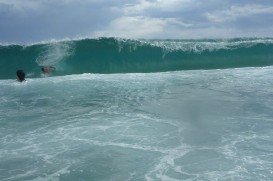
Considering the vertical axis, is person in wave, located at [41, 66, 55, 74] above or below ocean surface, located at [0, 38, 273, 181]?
above

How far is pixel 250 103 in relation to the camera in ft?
41.1

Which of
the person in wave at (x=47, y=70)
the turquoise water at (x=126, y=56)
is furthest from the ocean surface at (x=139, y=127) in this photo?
the turquoise water at (x=126, y=56)

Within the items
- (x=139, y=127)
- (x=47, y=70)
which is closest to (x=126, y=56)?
(x=47, y=70)

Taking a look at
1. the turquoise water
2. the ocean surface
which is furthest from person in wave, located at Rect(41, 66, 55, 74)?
the turquoise water

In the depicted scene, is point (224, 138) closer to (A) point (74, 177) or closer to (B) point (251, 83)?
(A) point (74, 177)

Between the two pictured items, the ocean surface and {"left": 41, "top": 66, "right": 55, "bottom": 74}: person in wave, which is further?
{"left": 41, "top": 66, "right": 55, "bottom": 74}: person in wave

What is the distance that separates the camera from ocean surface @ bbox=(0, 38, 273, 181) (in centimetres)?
753

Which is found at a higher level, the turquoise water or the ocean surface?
the turquoise water

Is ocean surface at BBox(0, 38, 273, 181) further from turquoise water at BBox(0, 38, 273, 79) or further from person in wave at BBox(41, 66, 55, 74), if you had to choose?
turquoise water at BBox(0, 38, 273, 79)

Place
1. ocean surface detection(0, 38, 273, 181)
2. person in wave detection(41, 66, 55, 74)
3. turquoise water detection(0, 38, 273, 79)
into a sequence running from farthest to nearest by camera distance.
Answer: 1. turquoise water detection(0, 38, 273, 79)
2. person in wave detection(41, 66, 55, 74)
3. ocean surface detection(0, 38, 273, 181)

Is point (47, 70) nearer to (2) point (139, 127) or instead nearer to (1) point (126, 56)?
(1) point (126, 56)

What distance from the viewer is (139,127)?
33.5 feet

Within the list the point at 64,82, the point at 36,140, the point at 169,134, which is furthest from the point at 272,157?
the point at 64,82

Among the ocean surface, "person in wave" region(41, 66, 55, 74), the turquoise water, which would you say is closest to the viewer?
the ocean surface
